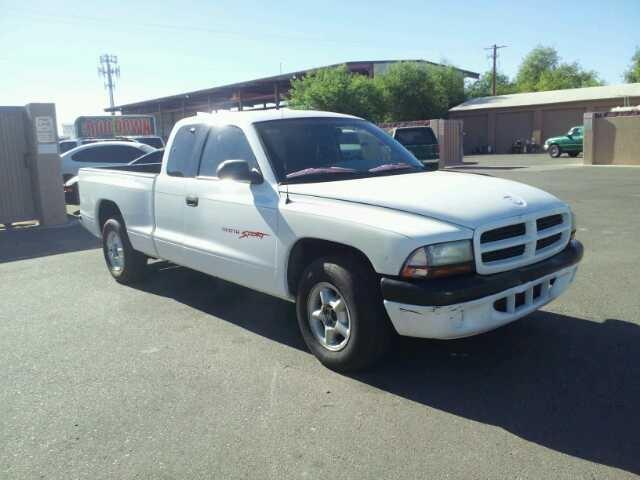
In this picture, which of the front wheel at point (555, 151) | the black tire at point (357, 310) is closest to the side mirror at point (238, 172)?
the black tire at point (357, 310)

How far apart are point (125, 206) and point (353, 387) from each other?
381 cm

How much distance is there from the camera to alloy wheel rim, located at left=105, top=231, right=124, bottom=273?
6.97 m

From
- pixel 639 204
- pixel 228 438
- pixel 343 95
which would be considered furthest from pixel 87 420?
pixel 343 95

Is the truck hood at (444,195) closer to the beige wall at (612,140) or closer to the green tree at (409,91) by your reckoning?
the beige wall at (612,140)

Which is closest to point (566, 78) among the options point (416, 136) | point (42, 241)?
point (416, 136)

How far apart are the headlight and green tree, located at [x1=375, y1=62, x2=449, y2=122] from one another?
4208 cm

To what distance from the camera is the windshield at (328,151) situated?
4.79 meters

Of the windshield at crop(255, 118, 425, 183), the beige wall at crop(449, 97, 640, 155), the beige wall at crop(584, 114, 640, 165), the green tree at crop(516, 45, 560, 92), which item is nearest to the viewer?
the windshield at crop(255, 118, 425, 183)

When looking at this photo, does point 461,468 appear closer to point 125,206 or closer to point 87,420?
point 87,420

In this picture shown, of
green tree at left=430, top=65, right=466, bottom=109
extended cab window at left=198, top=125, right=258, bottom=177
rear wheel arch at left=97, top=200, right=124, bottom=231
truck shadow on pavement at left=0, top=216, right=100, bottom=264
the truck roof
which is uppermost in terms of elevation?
green tree at left=430, top=65, right=466, bottom=109

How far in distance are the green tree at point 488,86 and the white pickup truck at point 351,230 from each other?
173 feet

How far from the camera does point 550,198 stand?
174 inches

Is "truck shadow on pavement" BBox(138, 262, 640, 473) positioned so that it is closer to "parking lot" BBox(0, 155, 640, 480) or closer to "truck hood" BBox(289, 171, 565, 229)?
"parking lot" BBox(0, 155, 640, 480)

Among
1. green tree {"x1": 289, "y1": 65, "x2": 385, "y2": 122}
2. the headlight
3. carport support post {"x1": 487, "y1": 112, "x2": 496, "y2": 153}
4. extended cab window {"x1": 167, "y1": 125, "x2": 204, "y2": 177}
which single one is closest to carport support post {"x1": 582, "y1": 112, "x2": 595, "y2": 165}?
green tree {"x1": 289, "y1": 65, "x2": 385, "y2": 122}
